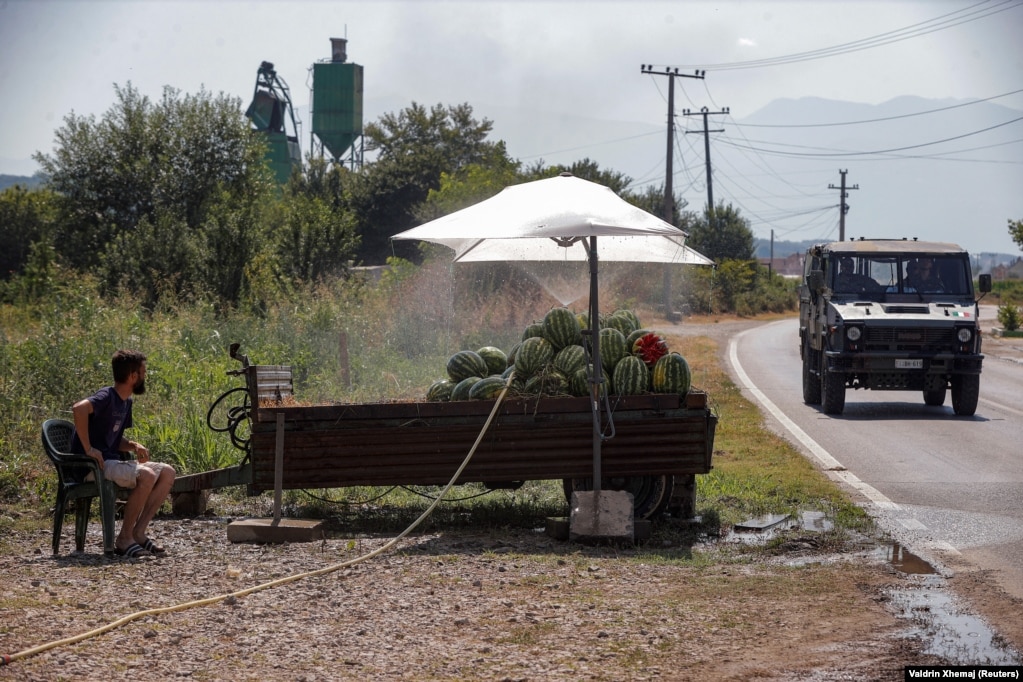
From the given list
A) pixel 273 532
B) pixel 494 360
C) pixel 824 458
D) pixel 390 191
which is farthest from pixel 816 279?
pixel 390 191

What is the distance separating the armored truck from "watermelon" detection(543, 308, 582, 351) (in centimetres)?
877

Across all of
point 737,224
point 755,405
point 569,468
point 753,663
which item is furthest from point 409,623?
point 737,224

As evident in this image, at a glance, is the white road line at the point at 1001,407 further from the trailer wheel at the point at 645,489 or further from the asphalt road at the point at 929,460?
the trailer wheel at the point at 645,489

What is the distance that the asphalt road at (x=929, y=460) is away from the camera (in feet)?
26.7

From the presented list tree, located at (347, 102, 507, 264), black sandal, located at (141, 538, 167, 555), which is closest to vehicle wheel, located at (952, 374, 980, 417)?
black sandal, located at (141, 538, 167, 555)

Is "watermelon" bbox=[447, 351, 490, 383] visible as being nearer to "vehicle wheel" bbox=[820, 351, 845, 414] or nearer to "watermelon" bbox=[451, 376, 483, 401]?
"watermelon" bbox=[451, 376, 483, 401]

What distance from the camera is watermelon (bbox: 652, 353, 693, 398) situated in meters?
8.57

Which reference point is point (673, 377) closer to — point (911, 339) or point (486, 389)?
point (486, 389)

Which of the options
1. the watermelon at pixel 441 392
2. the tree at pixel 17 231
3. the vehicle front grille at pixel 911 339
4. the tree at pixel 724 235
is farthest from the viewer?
the tree at pixel 724 235

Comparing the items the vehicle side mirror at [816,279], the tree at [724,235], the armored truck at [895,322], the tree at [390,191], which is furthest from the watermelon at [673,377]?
the tree at [724,235]

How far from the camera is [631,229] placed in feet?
25.6

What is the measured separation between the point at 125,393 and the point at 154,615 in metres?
2.36

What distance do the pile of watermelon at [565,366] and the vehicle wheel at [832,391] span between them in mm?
8416

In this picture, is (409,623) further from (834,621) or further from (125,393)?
(125,393)
